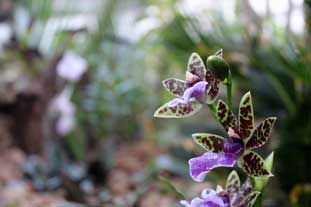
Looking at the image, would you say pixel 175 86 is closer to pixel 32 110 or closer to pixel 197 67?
pixel 197 67

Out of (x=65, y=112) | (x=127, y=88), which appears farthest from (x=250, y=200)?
(x=127, y=88)

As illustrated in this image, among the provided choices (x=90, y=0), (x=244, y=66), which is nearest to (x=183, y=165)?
(x=244, y=66)

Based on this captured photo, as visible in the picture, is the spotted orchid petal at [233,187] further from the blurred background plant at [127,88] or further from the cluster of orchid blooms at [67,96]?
the cluster of orchid blooms at [67,96]

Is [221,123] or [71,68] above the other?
[71,68]

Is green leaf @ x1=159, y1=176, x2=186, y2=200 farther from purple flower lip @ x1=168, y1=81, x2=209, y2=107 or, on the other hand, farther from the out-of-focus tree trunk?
the out-of-focus tree trunk

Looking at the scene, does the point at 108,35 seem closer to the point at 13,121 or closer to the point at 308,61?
the point at 13,121

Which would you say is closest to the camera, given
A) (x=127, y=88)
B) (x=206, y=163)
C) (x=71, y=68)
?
(x=206, y=163)
